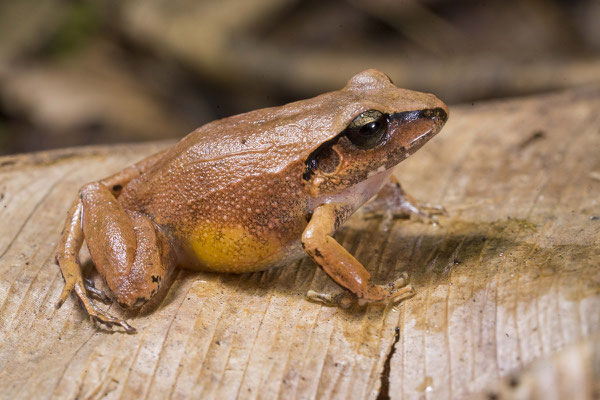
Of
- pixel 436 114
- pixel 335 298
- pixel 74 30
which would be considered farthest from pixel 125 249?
pixel 74 30

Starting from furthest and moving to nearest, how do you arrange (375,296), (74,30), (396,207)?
(74,30) < (396,207) < (375,296)

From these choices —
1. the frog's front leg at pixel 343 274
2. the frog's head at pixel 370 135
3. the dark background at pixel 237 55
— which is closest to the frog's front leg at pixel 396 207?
the frog's head at pixel 370 135

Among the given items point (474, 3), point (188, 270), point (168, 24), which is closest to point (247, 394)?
point (188, 270)

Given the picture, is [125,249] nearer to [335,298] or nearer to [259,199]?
[259,199]

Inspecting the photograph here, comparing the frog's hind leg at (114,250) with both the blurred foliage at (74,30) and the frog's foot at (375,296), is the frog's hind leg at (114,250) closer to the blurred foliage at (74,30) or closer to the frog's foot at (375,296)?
the frog's foot at (375,296)

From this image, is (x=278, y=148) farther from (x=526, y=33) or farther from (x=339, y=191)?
(x=526, y=33)

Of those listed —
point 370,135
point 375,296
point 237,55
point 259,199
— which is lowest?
point 375,296
